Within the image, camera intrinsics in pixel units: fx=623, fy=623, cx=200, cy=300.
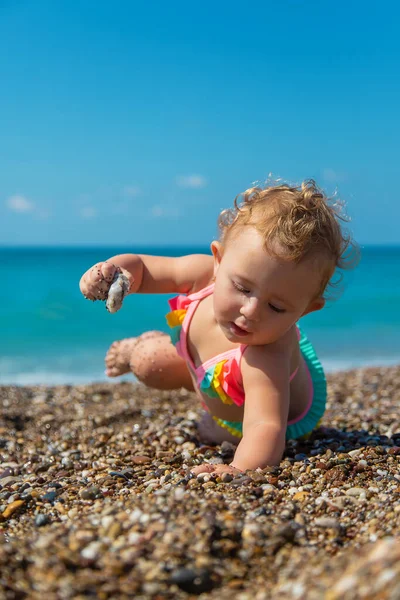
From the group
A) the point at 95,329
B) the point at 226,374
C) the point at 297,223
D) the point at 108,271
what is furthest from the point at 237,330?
the point at 95,329

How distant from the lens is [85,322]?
78.1ft

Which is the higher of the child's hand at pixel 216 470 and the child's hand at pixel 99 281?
the child's hand at pixel 99 281

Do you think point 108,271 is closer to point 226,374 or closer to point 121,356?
point 226,374

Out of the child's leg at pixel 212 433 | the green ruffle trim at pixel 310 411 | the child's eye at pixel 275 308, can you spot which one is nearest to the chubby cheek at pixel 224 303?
the child's eye at pixel 275 308

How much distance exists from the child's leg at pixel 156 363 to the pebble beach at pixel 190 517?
16.5 inches

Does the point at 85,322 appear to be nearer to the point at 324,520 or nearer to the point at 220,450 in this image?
the point at 220,450

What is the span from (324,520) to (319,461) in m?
1.13

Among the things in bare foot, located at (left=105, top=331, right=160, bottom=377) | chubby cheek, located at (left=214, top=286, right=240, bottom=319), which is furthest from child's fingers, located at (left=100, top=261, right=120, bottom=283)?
bare foot, located at (left=105, top=331, right=160, bottom=377)

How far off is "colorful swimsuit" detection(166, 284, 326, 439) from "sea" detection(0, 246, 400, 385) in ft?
2.86

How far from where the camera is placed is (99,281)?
3.95 metres

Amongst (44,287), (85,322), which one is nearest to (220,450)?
(85,322)

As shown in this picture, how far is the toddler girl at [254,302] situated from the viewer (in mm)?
3730

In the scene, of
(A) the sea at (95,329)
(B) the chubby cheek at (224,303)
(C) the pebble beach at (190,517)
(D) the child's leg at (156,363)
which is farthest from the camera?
(A) the sea at (95,329)

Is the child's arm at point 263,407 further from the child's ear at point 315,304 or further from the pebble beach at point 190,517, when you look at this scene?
the child's ear at point 315,304
